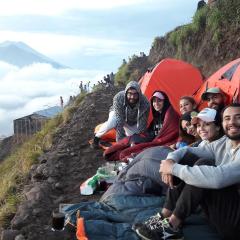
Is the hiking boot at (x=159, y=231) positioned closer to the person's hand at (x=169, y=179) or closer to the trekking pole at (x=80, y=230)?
the person's hand at (x=169, y=179)

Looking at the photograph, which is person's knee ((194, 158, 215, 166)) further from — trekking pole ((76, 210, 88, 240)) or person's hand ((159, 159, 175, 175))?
trekking pole ((76, 210, 88, 240))

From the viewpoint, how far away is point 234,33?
41.5 ft

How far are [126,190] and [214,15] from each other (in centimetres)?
965

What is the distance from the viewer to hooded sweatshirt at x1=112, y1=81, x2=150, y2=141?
25.7 feet

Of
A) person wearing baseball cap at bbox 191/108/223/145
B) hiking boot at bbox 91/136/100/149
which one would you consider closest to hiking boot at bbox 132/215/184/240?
person wearing baseball cap at bbox 191/108/223/145

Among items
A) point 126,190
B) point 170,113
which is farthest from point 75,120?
point 126,190

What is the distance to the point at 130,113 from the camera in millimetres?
7926

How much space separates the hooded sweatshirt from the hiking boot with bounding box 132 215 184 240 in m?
3.84

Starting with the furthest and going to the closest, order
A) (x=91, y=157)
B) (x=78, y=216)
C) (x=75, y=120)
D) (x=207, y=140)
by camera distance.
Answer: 1. (x=75, y=120)
2. (x=91, y=157)
3. (x=207, y=140)
4. (x=78, y=216)

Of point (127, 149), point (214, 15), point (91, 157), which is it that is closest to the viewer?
point (127, 149)

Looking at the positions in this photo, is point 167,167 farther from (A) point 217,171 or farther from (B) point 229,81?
(B) point 229,81

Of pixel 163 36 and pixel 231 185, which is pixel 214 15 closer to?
pixel 163 36

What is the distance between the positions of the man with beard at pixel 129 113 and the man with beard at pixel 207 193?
3562mm

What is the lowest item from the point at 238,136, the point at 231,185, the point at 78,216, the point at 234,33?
the point at 78,216
